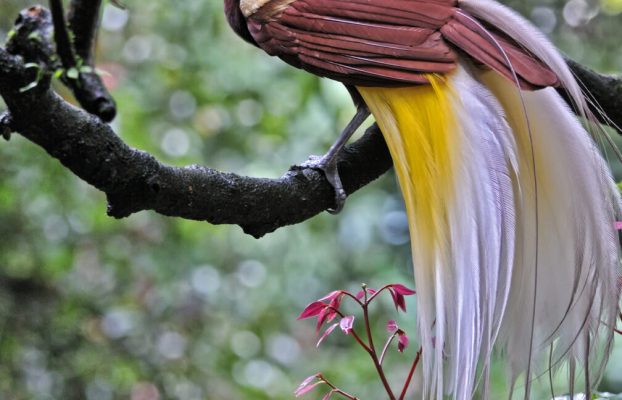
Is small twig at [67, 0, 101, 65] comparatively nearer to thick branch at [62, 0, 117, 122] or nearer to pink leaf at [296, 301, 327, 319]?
thick branch at [62, 0, 117, 122]

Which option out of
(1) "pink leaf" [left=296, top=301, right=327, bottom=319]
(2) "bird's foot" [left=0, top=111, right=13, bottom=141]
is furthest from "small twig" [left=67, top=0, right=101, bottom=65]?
(1) "pink leaf" [left=296, top=301, right=327, bottom=319]

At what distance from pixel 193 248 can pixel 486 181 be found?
7.48ft

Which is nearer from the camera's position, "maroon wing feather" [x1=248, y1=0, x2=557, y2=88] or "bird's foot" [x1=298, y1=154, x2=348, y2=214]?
"maroon wing feather" [x1=248, y1=0, x2=557, y2=88]

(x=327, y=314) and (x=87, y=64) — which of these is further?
(x=87, y=64)

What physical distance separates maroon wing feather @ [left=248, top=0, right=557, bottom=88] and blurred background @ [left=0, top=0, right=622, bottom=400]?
1.33 metres

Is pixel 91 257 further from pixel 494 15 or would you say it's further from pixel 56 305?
pixel 494 15

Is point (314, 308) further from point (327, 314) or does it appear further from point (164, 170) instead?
point (164, 170)

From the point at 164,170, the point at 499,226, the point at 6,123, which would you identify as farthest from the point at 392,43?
the point at 6,123

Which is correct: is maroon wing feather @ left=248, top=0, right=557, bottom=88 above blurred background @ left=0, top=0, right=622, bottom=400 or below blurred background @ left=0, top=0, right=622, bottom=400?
above

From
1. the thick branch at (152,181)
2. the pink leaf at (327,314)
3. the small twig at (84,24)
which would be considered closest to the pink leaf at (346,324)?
the pink leaf at (327,314)

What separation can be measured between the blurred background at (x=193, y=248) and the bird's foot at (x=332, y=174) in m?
1.36

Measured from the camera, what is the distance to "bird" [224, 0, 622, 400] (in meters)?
1.16

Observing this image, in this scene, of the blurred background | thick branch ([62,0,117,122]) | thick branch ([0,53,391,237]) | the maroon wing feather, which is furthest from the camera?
the blurred background

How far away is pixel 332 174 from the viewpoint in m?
1.43
